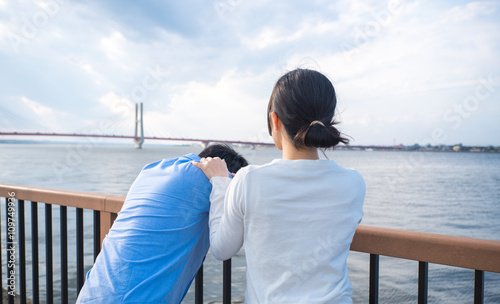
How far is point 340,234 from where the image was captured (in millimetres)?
813

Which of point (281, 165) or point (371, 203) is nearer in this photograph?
point (281, 165)

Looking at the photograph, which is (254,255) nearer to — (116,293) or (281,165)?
(281,165)

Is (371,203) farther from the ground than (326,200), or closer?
closer

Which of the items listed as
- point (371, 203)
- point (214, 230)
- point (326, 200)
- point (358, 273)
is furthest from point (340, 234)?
point (371, 203)

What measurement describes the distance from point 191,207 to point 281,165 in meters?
0.29

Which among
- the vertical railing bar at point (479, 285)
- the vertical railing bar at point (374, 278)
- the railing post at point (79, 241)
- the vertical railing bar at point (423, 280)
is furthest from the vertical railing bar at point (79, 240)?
the vertical railing bar at point (479, 285)

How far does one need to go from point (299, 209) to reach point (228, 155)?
43 cm

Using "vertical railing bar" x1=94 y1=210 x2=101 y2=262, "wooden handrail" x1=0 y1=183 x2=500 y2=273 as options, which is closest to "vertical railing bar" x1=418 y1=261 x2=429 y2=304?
"wooden handrail" x1=0 y1=183 x2=500 y2=273

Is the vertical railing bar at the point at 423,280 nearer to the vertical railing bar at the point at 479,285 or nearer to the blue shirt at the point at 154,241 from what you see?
the vertical railing bar at the point at 479,285

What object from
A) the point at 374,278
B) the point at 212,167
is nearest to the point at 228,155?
the point at 212,167

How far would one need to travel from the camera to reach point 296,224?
79 centimetres

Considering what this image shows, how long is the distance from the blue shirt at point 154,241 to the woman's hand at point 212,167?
20 millimetres

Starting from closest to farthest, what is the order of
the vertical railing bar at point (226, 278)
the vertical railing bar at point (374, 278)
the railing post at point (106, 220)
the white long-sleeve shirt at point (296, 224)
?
the white long-sleeve shirt at point (296, 224) → the vertical railing bar at point (374, 278) → the vertical railing bar at point (226, 278) → the railing post at point (106, 220)

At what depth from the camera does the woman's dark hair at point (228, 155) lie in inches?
44.7
